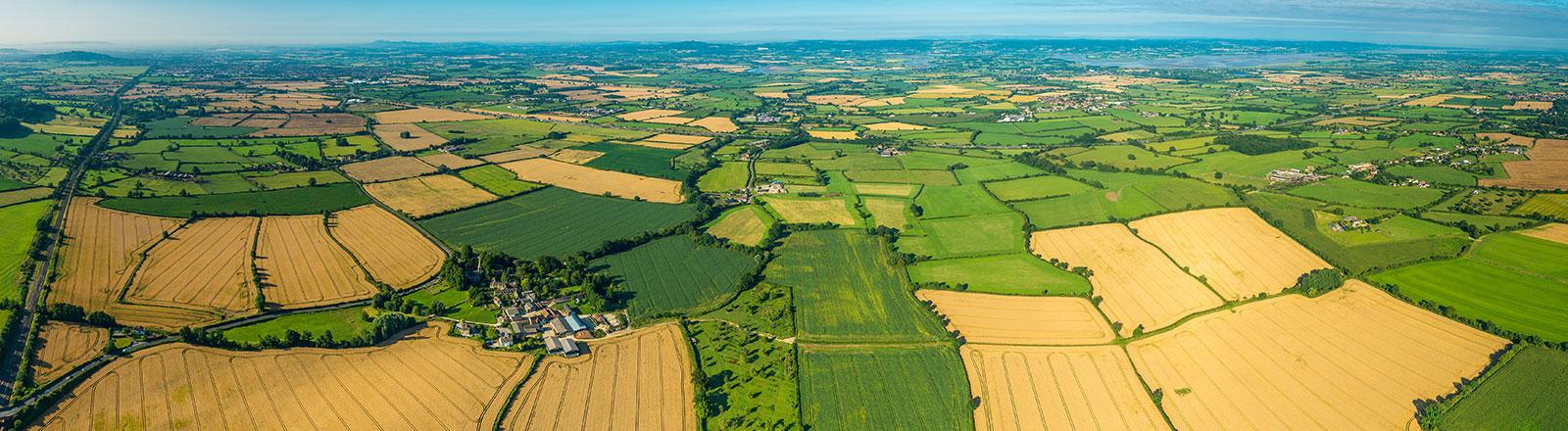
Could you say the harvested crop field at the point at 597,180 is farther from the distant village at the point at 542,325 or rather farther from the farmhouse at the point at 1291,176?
the farmhouse at the point at 1291,176

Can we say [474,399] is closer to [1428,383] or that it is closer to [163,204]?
[1428,383]

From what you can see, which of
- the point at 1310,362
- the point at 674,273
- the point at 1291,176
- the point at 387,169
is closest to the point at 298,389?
the point at 674,273

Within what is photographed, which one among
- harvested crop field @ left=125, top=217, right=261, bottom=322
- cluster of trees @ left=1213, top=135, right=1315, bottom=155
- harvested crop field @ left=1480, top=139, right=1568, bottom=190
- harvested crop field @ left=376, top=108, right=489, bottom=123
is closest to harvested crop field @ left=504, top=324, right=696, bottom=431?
harvested crop field @ left=125, top=217, right=261, bottom=322

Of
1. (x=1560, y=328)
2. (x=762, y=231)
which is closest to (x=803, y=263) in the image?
(x=762, y=231)

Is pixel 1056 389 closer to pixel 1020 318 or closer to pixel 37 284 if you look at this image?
pixel 1020 318

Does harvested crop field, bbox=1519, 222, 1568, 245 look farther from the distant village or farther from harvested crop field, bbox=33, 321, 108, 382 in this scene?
harvested crop field, bbox=33, 321, 108, 382

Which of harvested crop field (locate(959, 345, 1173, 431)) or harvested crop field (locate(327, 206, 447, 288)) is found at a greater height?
harvested crop field (locate(327, 206, 447, 288))

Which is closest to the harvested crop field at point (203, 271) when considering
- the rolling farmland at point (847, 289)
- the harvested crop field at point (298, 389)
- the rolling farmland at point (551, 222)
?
the harvested crop field at point (298, 389)
